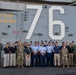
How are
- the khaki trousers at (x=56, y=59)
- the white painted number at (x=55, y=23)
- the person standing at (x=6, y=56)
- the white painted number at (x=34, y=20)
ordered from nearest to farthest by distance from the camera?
the person standing at (x=6, y=56), the khaki trousers at (x=56, y=59), the white painted number at (x=34, y=20), the white painted number at (x=55, y=23)

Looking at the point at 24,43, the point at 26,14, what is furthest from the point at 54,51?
the point at 26,14

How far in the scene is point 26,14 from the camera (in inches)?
615

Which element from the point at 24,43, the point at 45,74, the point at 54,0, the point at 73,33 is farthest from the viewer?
the point at 54,0

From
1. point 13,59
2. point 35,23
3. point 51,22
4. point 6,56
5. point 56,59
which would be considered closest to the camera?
point 6,56

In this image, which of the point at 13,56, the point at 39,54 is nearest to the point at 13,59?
the point at 13,56

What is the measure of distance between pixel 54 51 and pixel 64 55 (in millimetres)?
591

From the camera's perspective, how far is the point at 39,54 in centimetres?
1513

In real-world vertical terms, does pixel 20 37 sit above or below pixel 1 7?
below

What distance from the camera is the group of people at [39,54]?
47.9ft

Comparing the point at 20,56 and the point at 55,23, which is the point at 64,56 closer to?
the point at 55,23

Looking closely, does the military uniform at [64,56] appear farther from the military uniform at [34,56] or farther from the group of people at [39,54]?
the military uniform at [34,56]

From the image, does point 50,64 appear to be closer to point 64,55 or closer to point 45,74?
point 64,55

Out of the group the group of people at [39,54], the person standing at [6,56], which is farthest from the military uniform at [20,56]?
the person standing at [6,56]

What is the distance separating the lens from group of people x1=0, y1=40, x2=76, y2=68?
574 inches
